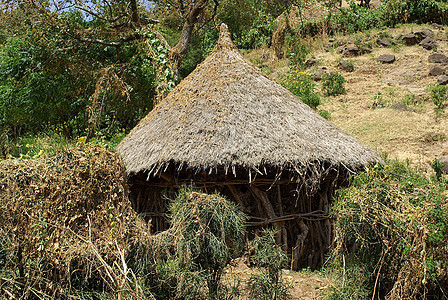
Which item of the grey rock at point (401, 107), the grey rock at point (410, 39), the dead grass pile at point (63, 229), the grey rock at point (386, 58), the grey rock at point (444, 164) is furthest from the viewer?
the grey rock at point (410, 39)

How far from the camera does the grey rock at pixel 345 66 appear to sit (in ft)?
48.8

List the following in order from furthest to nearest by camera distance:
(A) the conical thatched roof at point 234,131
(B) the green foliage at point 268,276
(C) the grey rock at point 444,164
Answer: (C) the grey rock at point 444,164 < (A) the conical thatched roof at point 234,131 < (B) the green foliage at point 268,276

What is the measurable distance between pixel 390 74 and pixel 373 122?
11.3 ft

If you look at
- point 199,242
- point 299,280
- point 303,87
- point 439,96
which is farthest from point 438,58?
point 199,242

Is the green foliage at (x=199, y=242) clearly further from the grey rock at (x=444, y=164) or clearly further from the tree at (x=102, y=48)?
the grey rock at (x=444, y=164)

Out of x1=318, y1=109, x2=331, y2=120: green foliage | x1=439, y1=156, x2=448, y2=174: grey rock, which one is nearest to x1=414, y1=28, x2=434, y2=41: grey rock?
x1=318, y1=109, x2=331, y2=120: green foliage

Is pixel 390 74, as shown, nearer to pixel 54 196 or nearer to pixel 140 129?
pixel 140 129

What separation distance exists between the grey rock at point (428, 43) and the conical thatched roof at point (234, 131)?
9974 millimetres

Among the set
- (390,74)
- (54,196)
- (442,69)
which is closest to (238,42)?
(390,74)

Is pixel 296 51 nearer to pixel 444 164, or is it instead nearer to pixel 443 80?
pixel 443 80

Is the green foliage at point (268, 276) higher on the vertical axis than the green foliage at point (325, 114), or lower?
lower

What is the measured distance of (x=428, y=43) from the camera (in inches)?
590

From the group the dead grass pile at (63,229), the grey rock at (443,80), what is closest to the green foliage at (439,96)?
the grey rock at (443,80)

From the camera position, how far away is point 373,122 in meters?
11.6
